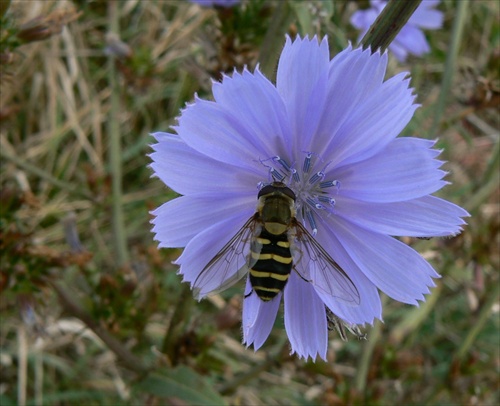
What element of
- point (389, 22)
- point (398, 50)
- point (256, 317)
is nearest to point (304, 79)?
A: point (389, 22)

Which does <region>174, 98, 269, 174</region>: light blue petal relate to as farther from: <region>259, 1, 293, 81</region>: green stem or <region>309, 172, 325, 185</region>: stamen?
<region>259, 1, 293, 81</region>: green stem

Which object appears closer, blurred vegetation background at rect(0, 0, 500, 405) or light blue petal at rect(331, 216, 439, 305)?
light blue petal at rect(331, 216, 439, 305)

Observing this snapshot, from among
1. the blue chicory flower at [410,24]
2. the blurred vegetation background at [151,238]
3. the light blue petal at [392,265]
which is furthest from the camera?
the blue chicory flower at [410,24]

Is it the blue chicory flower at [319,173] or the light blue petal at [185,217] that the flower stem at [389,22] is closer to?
the blue chicory flower at [319,173]

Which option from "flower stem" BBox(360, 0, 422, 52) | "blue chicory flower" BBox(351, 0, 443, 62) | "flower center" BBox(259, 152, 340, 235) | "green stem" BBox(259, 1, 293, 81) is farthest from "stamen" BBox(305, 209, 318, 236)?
"blue chicory flower" BBox(351, 0, 443, 62)

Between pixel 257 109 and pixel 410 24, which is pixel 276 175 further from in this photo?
pixel 410 24


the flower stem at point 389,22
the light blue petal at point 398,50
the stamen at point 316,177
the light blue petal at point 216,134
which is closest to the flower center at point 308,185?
the stamen at point 316,177
